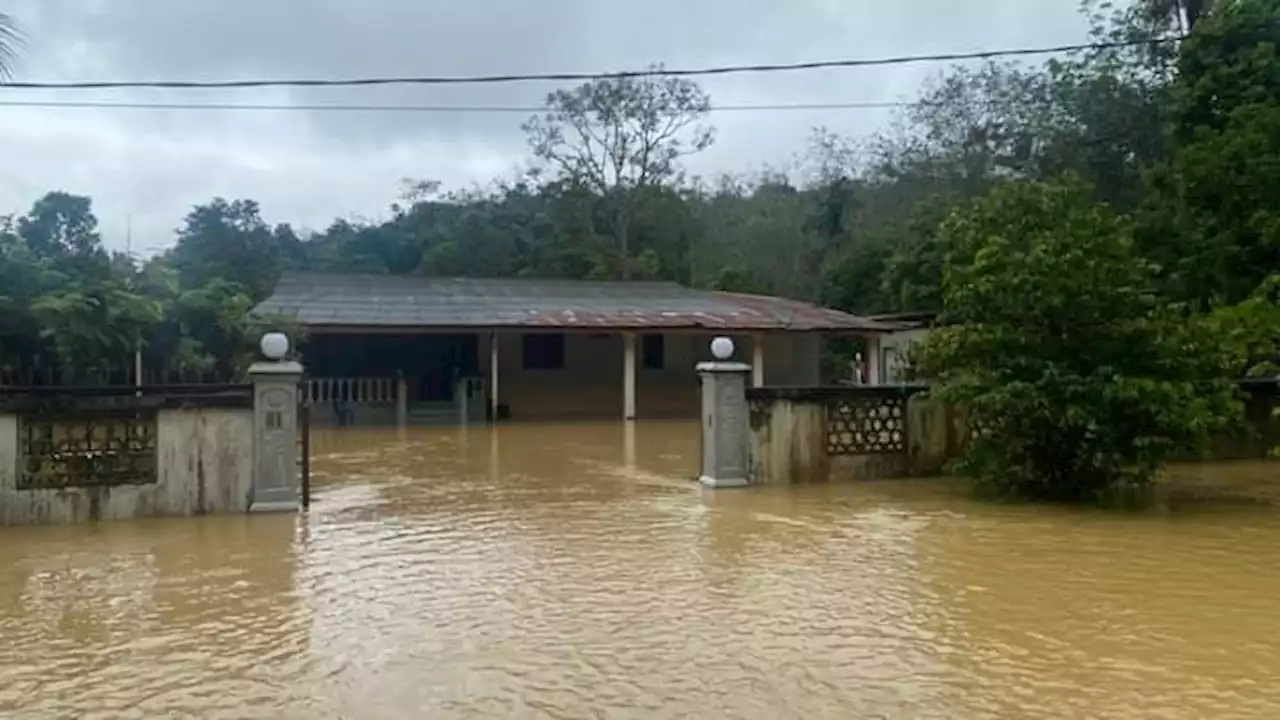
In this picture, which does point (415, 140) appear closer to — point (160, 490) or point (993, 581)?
point (160, 490)

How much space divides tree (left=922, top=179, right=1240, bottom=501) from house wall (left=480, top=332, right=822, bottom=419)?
11454 mm

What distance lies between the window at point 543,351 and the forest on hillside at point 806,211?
235 inches

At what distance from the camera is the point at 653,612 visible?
213 inches

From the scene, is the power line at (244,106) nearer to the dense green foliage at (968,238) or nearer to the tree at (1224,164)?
the dense green foliage at (968,238)

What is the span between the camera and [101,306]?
43.4 ft

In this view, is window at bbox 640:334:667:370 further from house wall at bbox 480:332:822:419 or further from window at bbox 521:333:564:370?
window at bbox 521:333:564:370

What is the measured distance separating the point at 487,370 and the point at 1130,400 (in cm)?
1494

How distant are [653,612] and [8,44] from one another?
6159 mm

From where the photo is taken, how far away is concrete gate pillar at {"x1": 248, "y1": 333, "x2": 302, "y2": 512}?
855 centimetres

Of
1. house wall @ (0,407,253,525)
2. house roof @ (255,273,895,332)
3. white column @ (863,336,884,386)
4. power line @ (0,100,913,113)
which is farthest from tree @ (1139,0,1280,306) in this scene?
house wall @ (0,407,253,525)

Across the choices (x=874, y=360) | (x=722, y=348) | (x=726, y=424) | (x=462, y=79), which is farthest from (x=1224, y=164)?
(x=462, y=79)

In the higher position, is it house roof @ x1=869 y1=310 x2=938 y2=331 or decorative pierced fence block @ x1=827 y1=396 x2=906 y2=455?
house roof @ x1=869 y1=310 x2=938 y2=331

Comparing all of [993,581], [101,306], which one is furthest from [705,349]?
[993,581]

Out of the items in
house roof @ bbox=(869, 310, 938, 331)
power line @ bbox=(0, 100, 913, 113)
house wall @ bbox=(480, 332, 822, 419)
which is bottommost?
house wall @ bbox=(480, 332, 822, 419)
